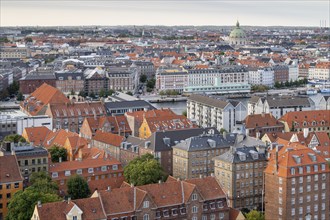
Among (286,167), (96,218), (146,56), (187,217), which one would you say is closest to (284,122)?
(286,167)

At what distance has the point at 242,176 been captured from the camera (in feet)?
72.5

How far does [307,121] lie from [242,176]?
456 inches

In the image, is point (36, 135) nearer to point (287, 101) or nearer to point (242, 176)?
point (242, 176)

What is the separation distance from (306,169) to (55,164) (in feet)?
28.0

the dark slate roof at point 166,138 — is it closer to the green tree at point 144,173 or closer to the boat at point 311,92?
the green tree at point 144,173

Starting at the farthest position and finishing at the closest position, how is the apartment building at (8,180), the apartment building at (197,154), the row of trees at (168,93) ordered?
the row of trees at (168,93) → the apartment building at (197,154) → the apartment building at (8,180)

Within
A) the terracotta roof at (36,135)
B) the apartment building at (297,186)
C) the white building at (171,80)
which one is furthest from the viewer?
the white building at (171,80)

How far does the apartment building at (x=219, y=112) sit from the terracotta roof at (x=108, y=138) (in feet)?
27.9

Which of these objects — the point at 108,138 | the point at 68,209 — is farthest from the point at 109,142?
the point at 68,209

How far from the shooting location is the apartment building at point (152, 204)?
55.0 ft

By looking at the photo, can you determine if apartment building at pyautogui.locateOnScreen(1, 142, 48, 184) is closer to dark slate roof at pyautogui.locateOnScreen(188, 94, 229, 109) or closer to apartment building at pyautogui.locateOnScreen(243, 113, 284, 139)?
apartment building at pyautogui.locateOnScreen(243, 113, 284, 139)

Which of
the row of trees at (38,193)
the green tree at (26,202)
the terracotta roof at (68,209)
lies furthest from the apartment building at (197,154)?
the terracotta roof at (68,209)

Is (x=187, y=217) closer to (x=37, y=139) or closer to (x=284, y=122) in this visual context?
(x=37, y=139)

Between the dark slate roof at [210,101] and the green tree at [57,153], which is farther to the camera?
the dark slate roof at [210,101]
